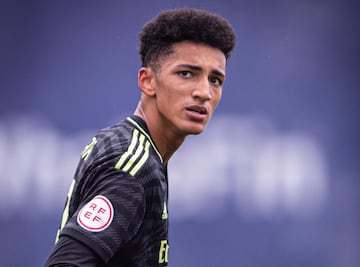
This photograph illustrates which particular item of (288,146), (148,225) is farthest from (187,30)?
(288,146)

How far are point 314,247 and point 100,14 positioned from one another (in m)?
2.36

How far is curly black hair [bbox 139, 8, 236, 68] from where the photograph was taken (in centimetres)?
216

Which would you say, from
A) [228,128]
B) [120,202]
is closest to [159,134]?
[120,202]

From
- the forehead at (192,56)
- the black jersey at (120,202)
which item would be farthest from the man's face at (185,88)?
the black jersey at (120,202)

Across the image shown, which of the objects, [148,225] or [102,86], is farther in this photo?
[102,86]

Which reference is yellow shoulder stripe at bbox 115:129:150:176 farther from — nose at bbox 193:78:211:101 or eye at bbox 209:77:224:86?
eye at bbox 209:77:224:86

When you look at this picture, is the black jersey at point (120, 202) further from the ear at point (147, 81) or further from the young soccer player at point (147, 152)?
the ear at point (147, 81)

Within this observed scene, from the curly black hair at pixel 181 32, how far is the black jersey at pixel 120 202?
36 cm

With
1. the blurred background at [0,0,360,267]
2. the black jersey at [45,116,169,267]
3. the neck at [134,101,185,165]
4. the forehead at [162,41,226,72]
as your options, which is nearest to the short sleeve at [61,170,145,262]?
the black jersey at [45,116,169,267]

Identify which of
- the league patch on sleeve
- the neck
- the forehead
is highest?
the forehead

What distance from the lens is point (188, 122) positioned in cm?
213

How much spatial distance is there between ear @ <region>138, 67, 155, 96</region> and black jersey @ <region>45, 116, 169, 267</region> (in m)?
0.25

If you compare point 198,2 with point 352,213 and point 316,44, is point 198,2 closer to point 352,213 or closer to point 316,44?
point 316,44

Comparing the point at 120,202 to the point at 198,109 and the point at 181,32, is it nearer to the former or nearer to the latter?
the point at 198,109
